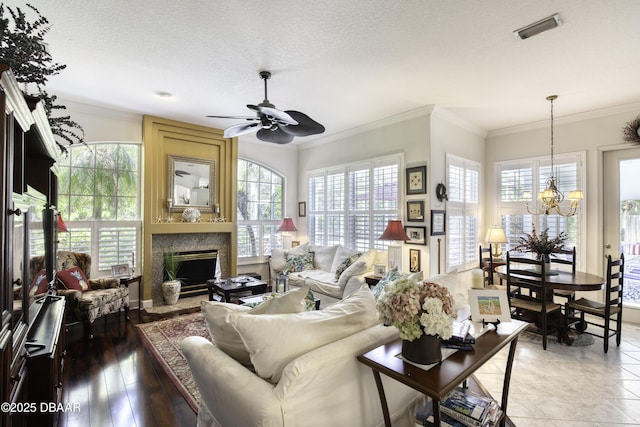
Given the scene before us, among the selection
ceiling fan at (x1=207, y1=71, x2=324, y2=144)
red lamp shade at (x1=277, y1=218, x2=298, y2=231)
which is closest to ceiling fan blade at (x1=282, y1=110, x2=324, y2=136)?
ceiling fan at (x1=207, y1=71, x2=324, y2=144)

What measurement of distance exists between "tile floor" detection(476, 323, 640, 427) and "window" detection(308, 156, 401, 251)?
7.57ft

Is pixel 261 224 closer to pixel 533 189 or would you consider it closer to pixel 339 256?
pixel 339 256

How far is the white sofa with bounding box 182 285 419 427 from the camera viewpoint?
1.34 meters

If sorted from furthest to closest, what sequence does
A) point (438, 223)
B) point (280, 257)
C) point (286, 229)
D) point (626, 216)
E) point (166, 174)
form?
point (286, 229), point (280, 257), point (166, 174), point (438, 223), point (626, 216)

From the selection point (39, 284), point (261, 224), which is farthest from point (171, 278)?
point (39, 284)

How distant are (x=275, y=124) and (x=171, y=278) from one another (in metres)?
3.09

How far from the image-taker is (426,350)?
56.0 inches

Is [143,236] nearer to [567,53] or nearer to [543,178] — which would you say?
[567,53]

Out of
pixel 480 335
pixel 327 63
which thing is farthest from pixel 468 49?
pixel 480 335

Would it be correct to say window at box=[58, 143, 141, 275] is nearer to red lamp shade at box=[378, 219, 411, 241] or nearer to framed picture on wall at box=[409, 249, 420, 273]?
red lamp shade at box=[378, 219, 411, 241]

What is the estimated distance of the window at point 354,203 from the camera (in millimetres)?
4789

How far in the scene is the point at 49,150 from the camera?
215 centimetres

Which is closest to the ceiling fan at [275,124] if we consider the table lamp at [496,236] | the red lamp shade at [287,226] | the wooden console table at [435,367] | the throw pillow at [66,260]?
the wooden console table at [435,367]

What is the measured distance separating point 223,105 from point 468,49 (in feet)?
9.80
